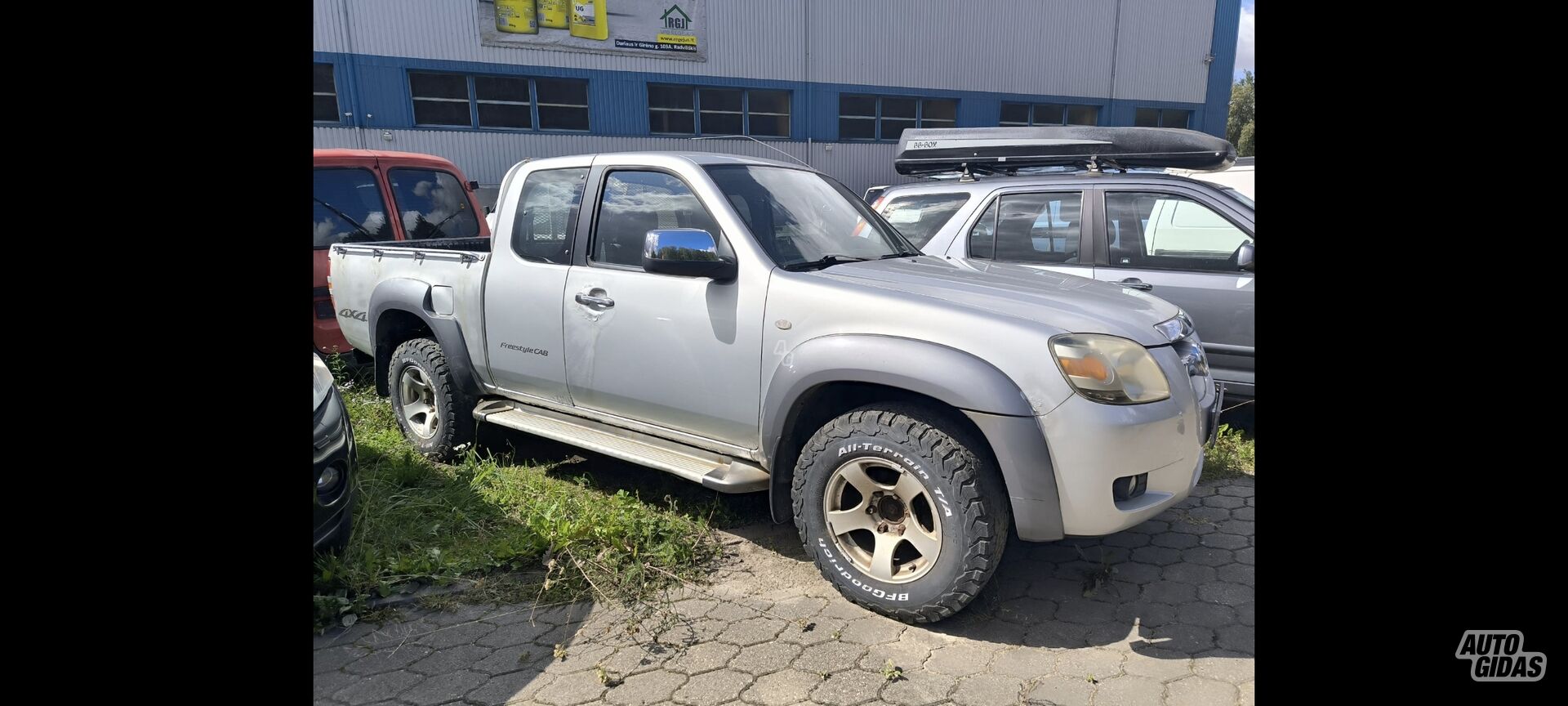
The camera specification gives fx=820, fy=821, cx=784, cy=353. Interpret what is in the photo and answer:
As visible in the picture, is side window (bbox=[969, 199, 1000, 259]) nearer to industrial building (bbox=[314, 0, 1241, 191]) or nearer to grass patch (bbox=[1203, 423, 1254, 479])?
grass patch (bbox=[1203, 423, 1254, 479])

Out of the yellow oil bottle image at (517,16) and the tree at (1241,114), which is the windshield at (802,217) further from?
the tree at (1241,114)

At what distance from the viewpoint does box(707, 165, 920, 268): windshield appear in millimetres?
3551

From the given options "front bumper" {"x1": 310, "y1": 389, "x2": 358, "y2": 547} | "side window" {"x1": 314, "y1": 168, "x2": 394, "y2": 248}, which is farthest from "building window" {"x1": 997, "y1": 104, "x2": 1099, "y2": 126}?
"front bumper" {"x1": 310, "y1": 389, "x2": 358, "y2": 547}

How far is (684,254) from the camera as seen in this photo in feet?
10.9

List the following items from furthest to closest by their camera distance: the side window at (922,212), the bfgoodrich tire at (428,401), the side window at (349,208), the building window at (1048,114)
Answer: the building window at (1048,114) < the side window at (349,208) < the side window at (922,212) < the bfgoodrich tire at (428,401)

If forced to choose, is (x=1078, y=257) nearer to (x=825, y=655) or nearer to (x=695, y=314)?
(x=695, y=314)

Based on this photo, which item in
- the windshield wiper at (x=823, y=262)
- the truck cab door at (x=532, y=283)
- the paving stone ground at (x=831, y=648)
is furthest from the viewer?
the truck cab door at (x=532, y=283)

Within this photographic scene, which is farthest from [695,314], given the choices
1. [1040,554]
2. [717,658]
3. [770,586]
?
[1040,554]

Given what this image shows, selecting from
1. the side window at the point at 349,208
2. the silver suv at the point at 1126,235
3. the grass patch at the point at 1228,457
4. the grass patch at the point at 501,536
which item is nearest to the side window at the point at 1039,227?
the silver suv at the point at 1126,235

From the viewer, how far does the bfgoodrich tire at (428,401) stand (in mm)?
4531

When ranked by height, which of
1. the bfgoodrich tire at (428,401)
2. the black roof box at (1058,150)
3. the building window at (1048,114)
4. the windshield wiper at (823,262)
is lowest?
the bfgoodrich tire at (428,401)

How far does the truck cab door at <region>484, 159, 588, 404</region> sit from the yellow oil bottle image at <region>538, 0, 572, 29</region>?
16954 millimetres
